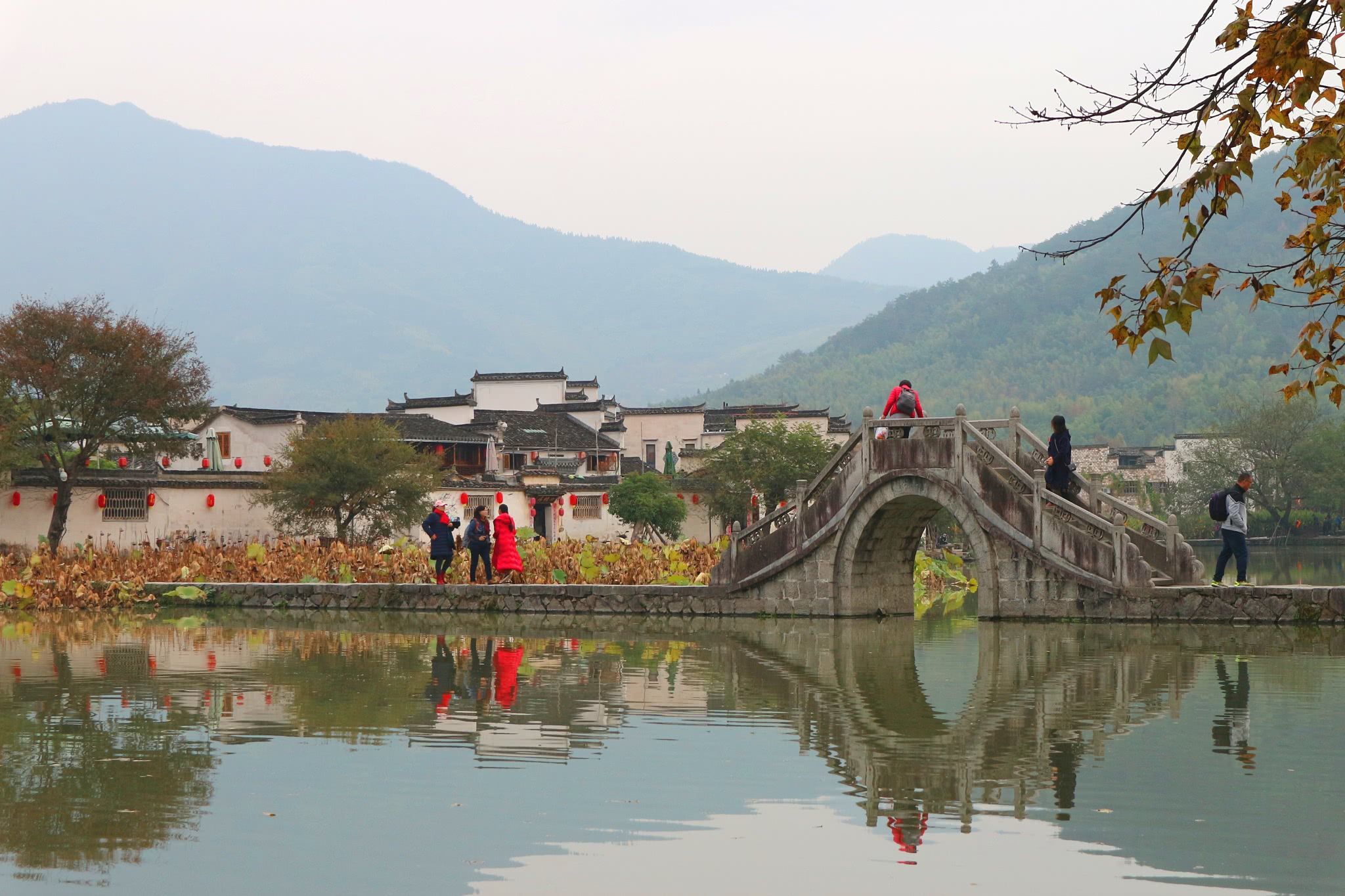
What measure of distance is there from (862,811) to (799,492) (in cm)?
1621

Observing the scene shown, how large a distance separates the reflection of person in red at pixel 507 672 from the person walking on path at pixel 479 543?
21.2 feet

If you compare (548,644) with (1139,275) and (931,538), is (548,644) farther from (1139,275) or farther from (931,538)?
(1139,275)

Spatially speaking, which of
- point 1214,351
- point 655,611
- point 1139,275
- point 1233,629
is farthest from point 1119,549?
point 1139,275

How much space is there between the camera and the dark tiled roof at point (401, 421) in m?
51.2

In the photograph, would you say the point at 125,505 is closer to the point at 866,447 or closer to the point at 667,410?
the point at 866,447

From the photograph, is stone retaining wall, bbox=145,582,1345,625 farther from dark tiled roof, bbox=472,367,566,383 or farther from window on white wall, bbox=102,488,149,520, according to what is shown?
dark tiled roof, bbox=472,367,566,383

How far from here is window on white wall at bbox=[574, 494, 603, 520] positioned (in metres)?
61.0

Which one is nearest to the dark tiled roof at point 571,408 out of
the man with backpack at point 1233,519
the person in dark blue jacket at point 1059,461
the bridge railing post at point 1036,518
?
the person in dark blue jacket at point 1059,461

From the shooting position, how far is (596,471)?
6800cm

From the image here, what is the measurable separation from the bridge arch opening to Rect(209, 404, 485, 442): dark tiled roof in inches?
980

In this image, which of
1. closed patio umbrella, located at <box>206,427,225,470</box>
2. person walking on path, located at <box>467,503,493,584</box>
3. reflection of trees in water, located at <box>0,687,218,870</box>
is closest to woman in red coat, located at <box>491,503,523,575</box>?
person walking on path, located at <box>467,503,493,584</box>

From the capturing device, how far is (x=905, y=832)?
9.23 m

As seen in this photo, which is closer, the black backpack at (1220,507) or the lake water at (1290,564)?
the black backpack at (1220,507)

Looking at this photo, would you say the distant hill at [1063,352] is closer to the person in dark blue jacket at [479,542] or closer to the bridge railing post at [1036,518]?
the person in dark blue jacket at [479,542]
